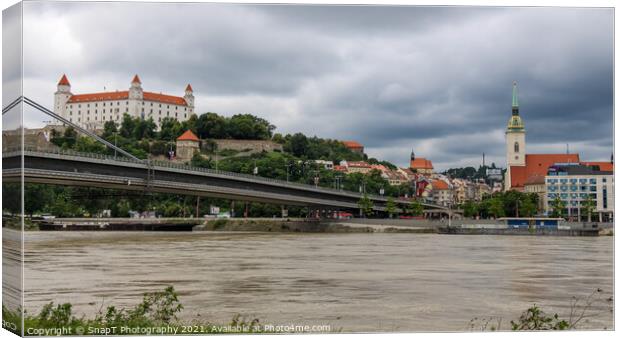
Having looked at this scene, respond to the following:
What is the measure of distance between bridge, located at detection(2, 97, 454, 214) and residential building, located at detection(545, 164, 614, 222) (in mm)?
20731

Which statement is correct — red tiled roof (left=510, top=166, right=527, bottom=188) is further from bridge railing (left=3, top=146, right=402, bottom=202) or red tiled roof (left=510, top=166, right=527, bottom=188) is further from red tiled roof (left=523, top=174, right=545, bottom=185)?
bridge railing (left=3, top=146, right=402, bottom=202)

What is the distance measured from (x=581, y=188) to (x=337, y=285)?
17.4 m

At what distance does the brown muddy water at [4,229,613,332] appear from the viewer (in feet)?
46.7

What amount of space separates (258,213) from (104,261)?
6208 centimetres

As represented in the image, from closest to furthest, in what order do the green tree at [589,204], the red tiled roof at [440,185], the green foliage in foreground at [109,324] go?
the green foliage in foreground at [109,324] → the green tree at [589,204] → the red tiled roof at [440,185]

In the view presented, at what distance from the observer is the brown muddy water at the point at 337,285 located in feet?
46.7

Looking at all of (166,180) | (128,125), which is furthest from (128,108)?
(166,180)

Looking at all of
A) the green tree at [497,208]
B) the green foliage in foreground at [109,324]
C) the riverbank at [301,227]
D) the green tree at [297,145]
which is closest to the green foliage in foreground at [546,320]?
the green foliage in foreground at [109,324]

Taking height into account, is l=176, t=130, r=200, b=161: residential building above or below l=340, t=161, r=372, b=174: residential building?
above

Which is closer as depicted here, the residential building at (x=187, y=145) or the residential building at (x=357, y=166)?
the residential building at (x=357, y=166)

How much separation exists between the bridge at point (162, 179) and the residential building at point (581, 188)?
20.7 meters

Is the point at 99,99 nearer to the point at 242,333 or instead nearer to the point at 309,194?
the point at 309,194

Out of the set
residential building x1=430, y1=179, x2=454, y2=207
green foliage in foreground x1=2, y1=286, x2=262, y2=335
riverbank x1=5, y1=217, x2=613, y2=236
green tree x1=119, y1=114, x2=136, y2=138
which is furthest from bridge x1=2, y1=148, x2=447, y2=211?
green tree x1=119, y1=114, x2=136, y2=138

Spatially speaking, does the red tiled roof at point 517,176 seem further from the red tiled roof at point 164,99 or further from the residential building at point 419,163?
the red tiled roof at point 164,99
